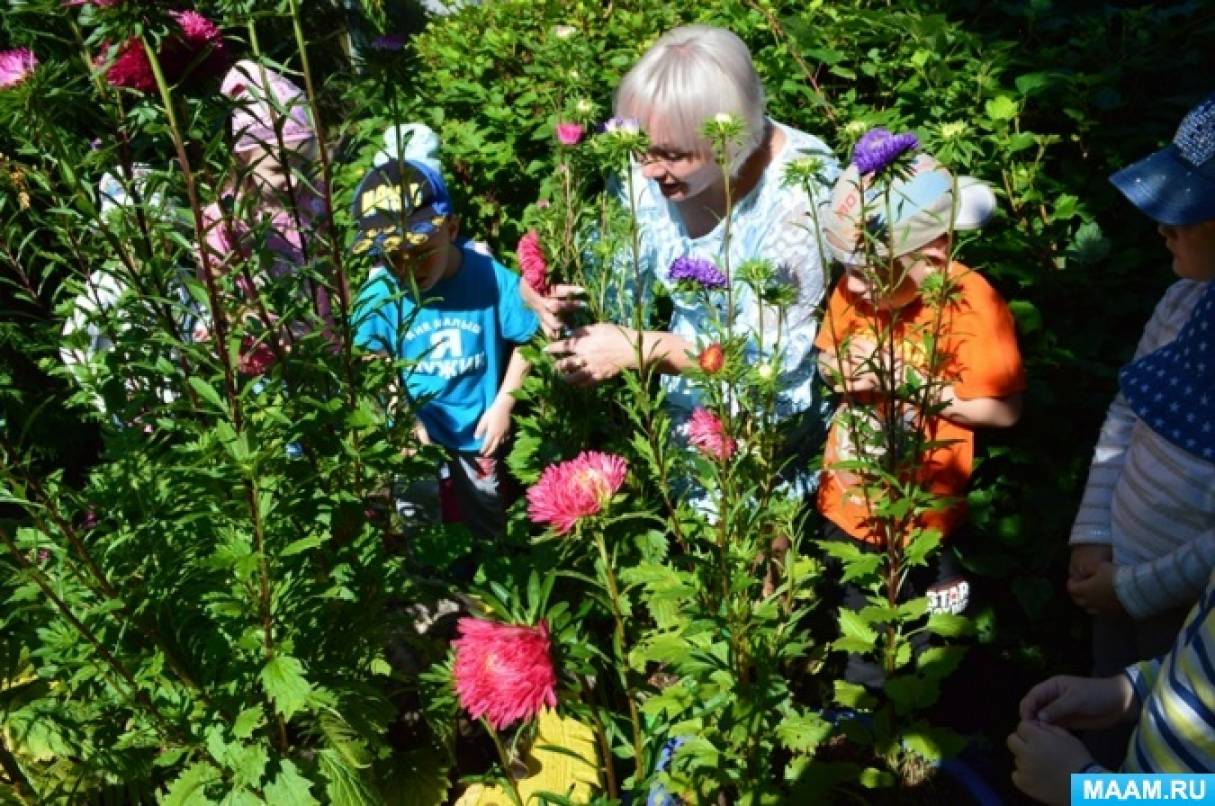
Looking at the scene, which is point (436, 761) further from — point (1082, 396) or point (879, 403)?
point (1082, 396)

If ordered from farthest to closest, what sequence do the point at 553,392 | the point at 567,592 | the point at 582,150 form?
1. the point at 553,392
2. the point at 567,592
3. the point at 582,150

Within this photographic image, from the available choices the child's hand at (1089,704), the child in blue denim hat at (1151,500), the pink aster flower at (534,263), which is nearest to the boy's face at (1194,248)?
the child in blue denim hat at (1151,500)

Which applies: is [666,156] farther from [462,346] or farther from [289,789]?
[289,789]

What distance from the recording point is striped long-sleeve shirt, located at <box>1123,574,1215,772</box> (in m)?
0.87

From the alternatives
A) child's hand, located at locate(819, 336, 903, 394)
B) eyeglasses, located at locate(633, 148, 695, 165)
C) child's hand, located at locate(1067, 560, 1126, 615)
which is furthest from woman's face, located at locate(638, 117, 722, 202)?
child's hand, located at locate(1067, 560, 1126, 615)

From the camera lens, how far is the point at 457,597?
1.75 metres

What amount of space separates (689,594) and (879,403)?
65 centimetres

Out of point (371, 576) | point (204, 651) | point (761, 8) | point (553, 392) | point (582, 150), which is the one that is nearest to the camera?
point (204, 651)

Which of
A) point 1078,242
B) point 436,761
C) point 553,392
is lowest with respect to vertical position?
point 436,761

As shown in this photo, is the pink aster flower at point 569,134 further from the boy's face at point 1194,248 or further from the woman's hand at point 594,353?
the boy's face at point 1194,248

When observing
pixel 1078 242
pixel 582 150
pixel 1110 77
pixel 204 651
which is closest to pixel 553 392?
pixel 582 150

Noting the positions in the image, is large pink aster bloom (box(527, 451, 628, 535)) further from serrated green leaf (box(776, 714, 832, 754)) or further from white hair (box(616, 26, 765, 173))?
white hair (box(616, 26, 765, 173))

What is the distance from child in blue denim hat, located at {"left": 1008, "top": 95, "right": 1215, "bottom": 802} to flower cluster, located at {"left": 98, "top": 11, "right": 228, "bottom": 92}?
140 cm

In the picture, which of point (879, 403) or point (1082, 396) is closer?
point (879, 403)
